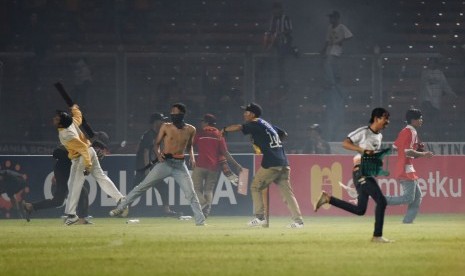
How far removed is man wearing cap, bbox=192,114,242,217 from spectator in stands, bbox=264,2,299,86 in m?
8.00

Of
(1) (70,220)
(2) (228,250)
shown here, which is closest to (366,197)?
(2) (228,250)

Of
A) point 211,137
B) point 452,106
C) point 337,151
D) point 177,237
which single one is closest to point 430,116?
point 452,106

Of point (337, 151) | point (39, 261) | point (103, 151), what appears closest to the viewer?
point (39, 261)

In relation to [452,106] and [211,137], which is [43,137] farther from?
[452,106]

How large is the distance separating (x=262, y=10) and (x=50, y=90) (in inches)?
282

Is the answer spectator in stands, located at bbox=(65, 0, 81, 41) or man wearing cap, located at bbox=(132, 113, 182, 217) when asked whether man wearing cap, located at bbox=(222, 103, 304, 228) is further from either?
spectator in stands, located at bbox=(65, 0, 81, 41)

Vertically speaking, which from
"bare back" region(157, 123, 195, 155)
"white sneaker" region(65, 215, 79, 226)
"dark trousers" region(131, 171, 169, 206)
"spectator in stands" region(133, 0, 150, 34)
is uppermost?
"spectator in stands" region(133, 0, 150, 34)

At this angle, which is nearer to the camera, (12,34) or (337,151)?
(337,151)

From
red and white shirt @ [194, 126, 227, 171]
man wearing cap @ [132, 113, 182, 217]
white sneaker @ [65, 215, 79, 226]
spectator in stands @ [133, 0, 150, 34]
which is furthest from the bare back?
spectator in stands @ [133, 0, 150, 34]

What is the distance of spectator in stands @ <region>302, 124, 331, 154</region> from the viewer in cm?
3047

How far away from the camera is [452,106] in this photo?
34531 millimetres

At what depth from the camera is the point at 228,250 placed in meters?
15.4

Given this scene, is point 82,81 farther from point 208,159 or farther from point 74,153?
point 74,153

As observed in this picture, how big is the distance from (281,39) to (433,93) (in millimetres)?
4513
